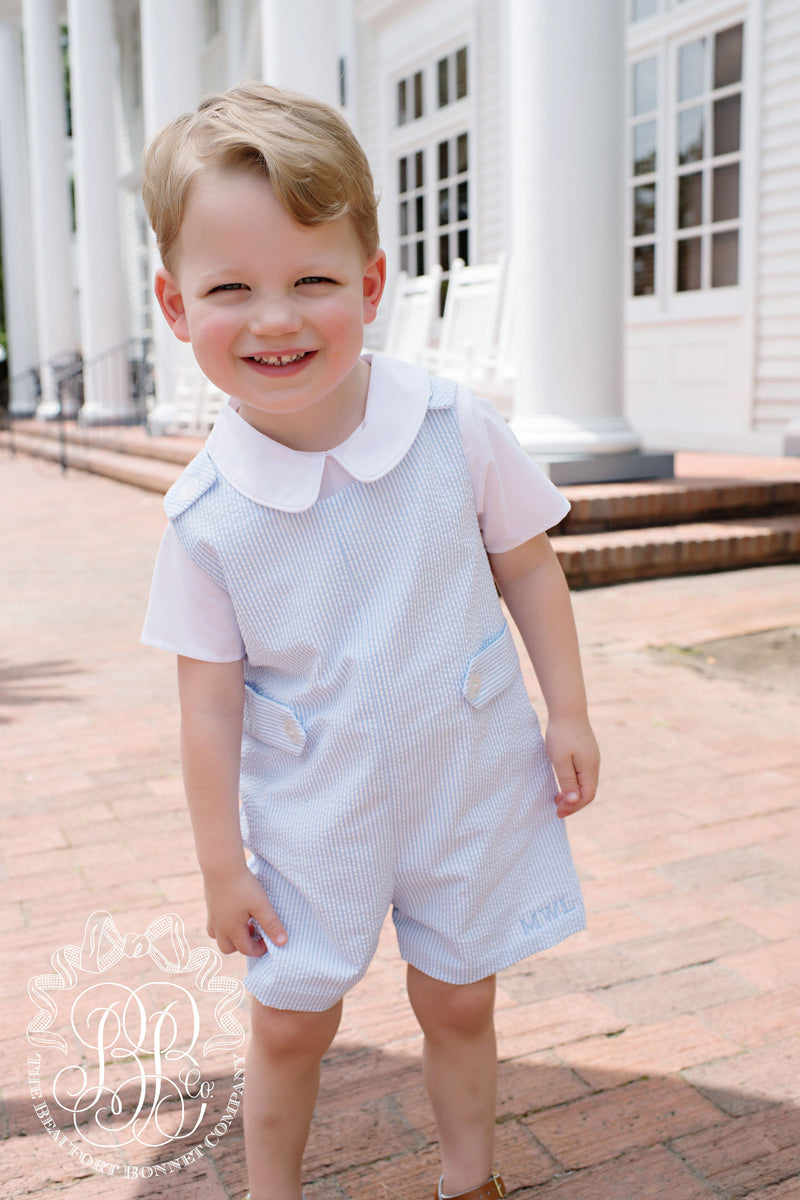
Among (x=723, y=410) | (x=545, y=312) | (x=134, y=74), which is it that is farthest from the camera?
(x=134, y=74)

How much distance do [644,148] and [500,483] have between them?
8925mm

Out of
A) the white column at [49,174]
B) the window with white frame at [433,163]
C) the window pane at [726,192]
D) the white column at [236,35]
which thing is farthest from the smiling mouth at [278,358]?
the white column at [49,174]

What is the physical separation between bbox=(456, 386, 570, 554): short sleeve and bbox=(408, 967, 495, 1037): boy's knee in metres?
0.56

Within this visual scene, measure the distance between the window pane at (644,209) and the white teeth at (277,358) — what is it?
8.86 meters

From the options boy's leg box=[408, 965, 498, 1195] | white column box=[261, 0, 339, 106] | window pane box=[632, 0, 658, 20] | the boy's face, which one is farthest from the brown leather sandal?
window pane box=[632, 0, 658, 20]

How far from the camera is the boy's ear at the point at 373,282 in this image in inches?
56.6

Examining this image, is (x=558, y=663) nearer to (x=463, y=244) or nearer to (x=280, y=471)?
(x=280, y=471)

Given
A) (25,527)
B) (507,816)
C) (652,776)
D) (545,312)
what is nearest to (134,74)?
(25,527)

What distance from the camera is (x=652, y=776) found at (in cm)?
317

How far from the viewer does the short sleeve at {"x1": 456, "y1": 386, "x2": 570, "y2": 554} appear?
1.48m

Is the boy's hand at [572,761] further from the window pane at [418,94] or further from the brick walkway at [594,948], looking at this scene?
the window pane at [418,94]

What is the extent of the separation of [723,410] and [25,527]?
17.7 ft

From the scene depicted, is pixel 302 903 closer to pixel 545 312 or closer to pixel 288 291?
pixel 288 291

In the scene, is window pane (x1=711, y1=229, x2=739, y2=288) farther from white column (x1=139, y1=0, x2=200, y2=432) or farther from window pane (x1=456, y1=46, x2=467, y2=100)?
white column (x1=139, y1=0, x2=200, y2=432)
